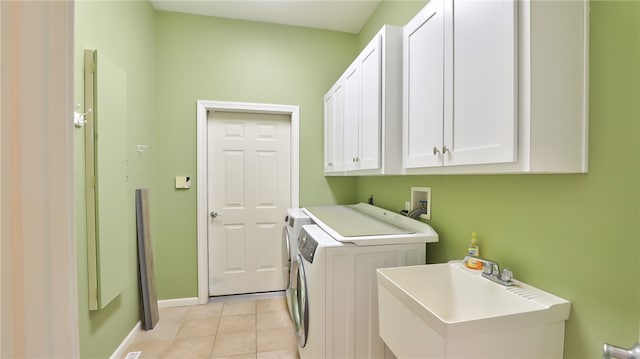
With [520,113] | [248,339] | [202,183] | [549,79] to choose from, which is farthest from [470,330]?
[202,183]

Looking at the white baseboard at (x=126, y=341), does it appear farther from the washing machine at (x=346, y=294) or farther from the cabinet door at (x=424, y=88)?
the cabinet door at (x=424, y=88)

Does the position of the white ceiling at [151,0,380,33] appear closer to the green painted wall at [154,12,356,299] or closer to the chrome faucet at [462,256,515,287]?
the green painted wall at [154,12,356,299]

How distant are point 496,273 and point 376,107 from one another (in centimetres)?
105

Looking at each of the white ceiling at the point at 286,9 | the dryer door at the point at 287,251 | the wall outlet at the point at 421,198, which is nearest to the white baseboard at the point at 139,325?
the dryer door at the point at 287,251

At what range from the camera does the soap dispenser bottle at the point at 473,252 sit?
1.29 meters

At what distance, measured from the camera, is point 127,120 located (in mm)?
2072

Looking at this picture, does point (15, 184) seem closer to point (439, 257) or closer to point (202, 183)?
point (439, 257)

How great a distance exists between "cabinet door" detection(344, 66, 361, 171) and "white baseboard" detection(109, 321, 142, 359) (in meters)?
2.11

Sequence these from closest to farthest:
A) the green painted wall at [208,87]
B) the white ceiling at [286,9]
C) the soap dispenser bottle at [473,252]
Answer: the soap dispenser bottle at [473,252] < the white ceiling at [286,9] < the green painted wall at [208,87]

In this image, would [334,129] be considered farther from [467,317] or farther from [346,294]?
[467,317]

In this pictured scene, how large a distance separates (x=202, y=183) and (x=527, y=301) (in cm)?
260

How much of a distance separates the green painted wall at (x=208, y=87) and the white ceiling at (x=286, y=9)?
87 mm

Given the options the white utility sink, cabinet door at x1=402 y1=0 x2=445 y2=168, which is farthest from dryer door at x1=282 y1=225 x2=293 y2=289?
cabinet door at x1=402 y1=0 x2=445 y2=168

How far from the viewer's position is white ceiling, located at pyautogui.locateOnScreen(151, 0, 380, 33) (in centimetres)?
249
